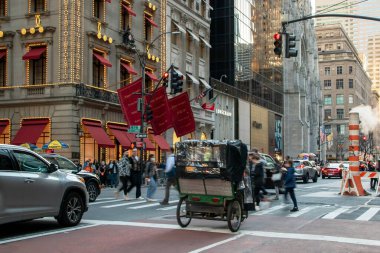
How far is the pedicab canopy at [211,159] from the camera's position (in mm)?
12023

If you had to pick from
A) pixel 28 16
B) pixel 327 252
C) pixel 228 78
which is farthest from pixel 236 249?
pixel 228 78

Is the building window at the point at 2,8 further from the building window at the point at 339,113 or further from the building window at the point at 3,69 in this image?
the building window at the point at 339,113

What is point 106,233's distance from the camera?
38.4 ft

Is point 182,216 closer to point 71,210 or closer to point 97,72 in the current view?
point 71,210

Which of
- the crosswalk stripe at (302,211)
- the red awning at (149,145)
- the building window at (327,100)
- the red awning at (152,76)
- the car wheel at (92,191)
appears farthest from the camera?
the building window at (327,100)

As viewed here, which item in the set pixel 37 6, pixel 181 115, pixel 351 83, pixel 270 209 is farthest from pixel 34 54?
pixel 351 83

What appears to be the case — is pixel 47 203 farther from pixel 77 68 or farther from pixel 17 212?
pixel 77 68

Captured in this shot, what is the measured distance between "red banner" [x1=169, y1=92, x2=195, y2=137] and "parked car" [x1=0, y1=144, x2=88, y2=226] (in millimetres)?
26629

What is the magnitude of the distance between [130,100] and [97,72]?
3080 millimetres

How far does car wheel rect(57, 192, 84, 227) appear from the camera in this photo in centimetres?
1239

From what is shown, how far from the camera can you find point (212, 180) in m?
12.2

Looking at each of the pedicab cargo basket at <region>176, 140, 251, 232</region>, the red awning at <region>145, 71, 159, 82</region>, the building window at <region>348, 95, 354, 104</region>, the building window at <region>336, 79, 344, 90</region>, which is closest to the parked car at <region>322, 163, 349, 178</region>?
the red awning at <region>145, 71, 159, 82</region>

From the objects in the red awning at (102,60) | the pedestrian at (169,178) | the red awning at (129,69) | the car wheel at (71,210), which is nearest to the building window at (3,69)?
the red awning at (102,60)

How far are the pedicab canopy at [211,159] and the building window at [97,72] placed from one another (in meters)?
23.3
